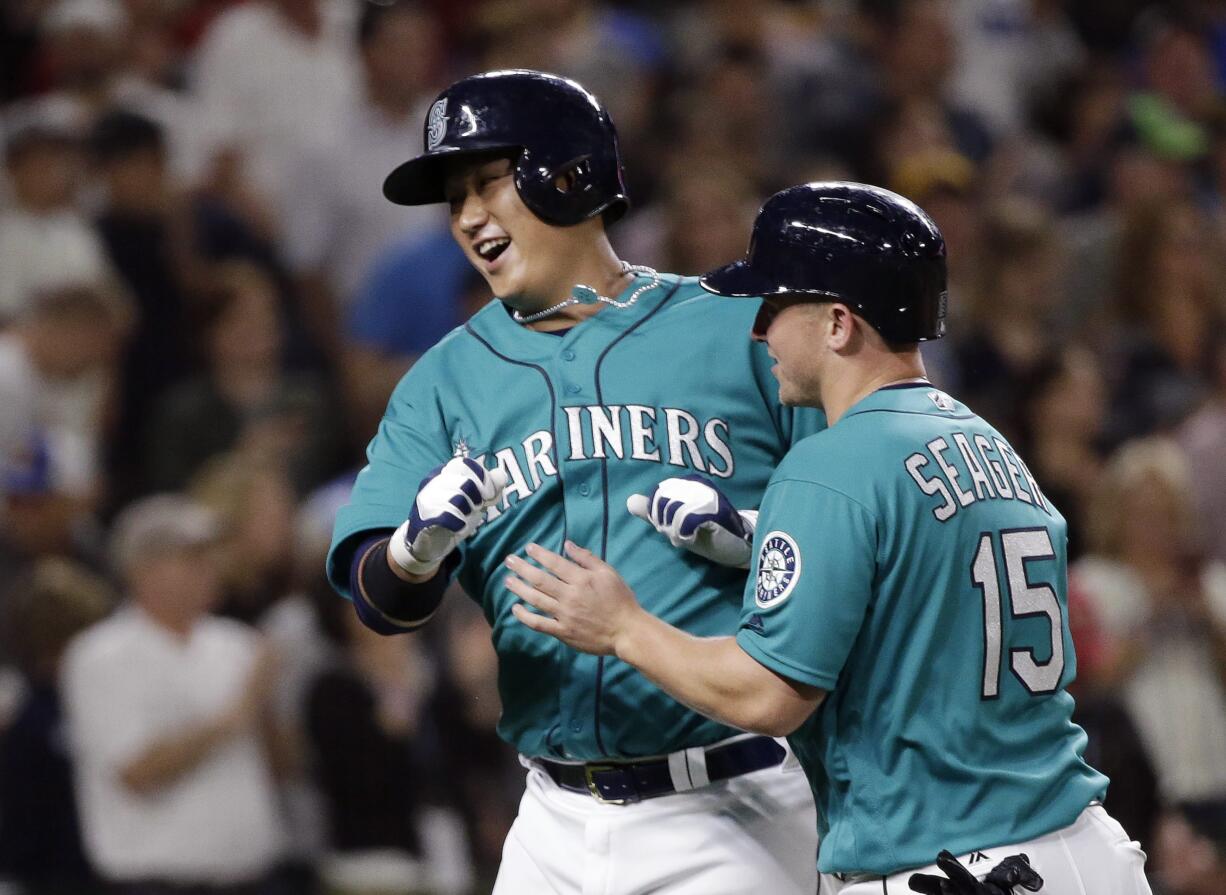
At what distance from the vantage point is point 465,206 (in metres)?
3.30

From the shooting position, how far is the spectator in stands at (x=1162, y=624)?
18.6ft

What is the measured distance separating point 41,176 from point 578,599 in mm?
4604

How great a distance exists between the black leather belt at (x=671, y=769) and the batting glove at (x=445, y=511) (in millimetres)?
507

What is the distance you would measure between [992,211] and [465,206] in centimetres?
467

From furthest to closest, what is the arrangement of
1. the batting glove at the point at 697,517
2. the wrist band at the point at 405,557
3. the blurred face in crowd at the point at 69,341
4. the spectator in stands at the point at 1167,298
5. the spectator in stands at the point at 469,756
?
the spectator in stands at the point at 1167,298 → the blurred face in crowd at the point at 69,341 → the spectator in stands at the point at 469,756 → the wrist band at the point at 405,557 → the batting glove at the point at 697,517

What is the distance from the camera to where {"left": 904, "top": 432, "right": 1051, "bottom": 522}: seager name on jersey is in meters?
2.63

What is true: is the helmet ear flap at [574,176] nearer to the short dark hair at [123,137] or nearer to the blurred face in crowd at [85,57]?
the short dark hair at [123,137]

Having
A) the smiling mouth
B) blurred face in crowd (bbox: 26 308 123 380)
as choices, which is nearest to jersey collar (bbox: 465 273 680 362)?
the smiling mouth

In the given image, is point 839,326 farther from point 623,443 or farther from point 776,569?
point 623,443

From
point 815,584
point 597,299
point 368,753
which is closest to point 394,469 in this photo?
point 597,299

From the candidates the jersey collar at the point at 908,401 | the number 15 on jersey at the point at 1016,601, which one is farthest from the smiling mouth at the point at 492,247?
the number 15 on jersey at the point at 1016,601

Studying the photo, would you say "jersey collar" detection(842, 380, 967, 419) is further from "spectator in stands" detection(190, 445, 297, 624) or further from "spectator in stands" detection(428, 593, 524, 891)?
"spectator in stands" detection(190, 445, 297, 624)

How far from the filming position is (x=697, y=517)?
9.33 ft

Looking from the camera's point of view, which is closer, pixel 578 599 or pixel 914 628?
pixel 914 628
